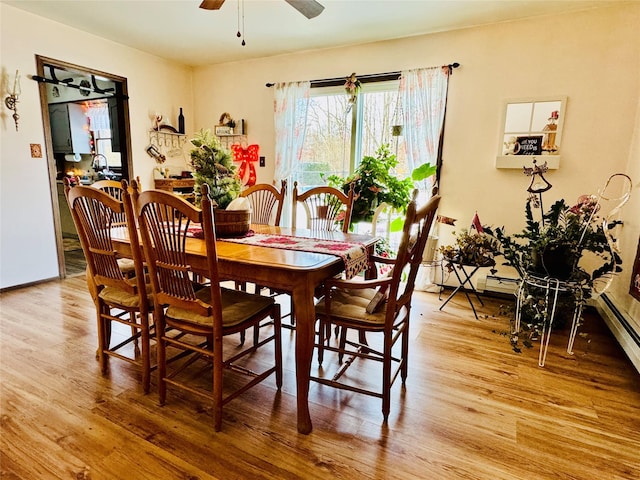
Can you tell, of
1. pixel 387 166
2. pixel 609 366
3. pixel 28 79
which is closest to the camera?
pixel 609 366

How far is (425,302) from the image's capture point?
347cm

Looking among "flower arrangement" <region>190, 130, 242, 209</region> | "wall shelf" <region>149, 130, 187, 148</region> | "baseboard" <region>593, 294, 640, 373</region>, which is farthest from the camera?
"wall shelf" <region>149, 130, 187, 148</region>

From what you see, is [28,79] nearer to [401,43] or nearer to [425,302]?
[401,43]

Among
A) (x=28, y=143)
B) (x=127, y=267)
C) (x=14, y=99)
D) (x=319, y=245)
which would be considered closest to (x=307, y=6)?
(x=319, y=245)

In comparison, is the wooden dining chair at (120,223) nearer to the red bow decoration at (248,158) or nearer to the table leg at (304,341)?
the table leg at (304,341)

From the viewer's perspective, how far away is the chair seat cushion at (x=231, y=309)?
171 cm

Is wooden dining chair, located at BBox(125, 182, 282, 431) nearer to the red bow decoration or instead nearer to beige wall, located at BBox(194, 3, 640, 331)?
beige wall, located at BBox(194, 3, 640, 331)

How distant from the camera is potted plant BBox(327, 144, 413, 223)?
3.64 m

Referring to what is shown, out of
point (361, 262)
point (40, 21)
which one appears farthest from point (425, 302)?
point (40, 21)

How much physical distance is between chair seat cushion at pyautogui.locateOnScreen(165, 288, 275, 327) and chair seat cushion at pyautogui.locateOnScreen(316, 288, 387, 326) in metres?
0.32

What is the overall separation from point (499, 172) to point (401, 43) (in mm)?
1668

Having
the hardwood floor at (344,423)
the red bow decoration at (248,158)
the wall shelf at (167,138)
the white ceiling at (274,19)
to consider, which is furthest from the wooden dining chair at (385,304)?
the wall shelf at (167,138)

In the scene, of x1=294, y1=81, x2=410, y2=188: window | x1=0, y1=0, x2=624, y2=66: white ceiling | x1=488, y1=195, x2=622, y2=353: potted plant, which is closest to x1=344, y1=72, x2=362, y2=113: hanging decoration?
x1=294, y1=81, x2=410, y2=188: window

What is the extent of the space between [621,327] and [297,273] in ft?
8.09
